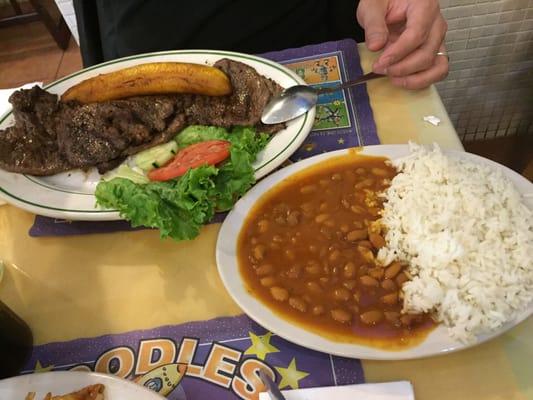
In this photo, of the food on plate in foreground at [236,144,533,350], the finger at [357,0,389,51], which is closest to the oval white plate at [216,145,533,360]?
the food on plate in foreground at [236,144,533,350]

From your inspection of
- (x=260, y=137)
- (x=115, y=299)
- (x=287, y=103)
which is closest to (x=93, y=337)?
(x=115, y=299)

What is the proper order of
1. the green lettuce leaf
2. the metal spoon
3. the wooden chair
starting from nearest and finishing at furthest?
the green lettuce leaf
the metal spoon
the wooden chair

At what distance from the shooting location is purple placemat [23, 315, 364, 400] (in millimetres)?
1272

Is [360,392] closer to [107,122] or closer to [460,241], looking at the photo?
[460,241]

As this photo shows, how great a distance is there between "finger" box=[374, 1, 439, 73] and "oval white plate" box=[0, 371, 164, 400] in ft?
4.78

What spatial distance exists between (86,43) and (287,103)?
48.9 inches

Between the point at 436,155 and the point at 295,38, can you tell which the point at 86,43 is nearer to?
the point at 295,38

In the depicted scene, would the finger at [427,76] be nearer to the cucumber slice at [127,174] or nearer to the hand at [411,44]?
the hand at [411,44]

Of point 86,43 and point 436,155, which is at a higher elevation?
point 86,43

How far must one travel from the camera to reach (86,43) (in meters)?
2.50

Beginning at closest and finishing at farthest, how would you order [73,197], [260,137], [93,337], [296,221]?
[93,337], [296,221], [73,197], [260,137]

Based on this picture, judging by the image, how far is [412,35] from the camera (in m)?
1.86

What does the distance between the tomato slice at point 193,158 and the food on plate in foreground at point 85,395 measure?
0.77 metres

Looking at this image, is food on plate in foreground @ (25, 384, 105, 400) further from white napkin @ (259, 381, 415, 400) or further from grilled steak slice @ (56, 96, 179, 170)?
grilled steak slice @ (56, 96, 179, 170)
